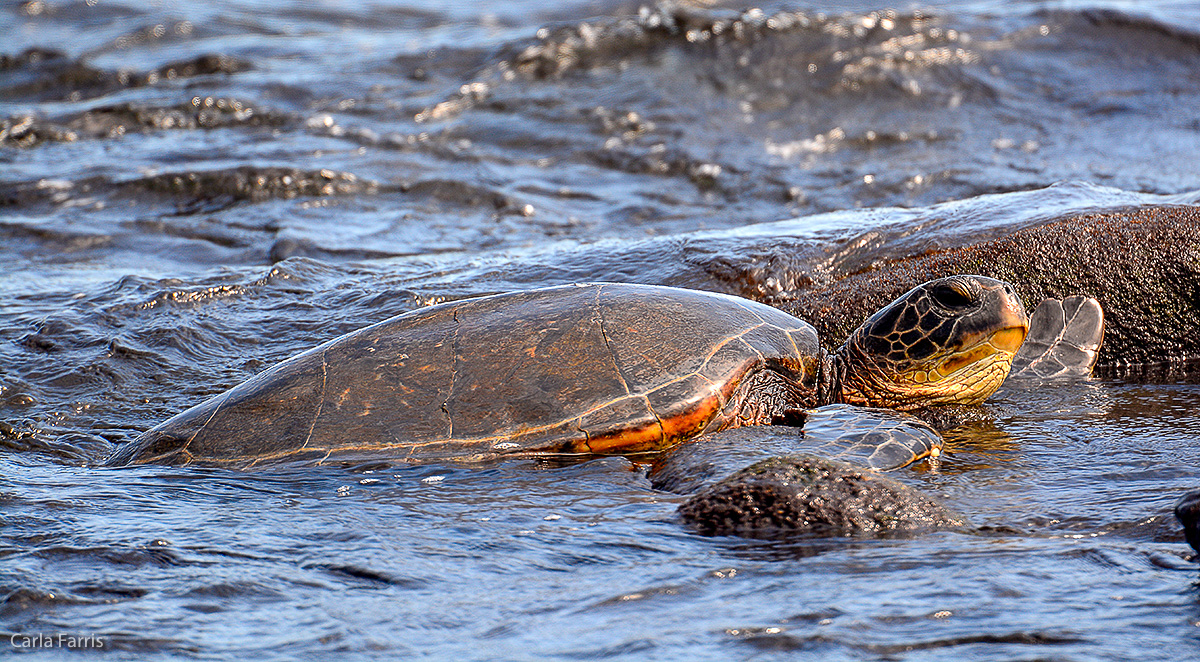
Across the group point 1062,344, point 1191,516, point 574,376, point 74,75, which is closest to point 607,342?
point 574,376

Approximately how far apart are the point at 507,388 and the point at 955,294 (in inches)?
69.4

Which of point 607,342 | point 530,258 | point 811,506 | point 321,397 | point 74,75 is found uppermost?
point 74,75

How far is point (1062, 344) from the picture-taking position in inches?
181

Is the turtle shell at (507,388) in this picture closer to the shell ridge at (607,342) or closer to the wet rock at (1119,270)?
the shell ridge at (607,342)

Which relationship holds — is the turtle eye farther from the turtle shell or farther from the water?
the turtle shell

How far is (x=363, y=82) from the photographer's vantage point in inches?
441

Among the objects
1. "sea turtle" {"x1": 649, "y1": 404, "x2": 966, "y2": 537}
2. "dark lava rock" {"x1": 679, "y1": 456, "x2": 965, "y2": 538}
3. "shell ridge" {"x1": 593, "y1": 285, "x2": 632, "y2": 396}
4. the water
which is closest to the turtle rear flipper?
the water

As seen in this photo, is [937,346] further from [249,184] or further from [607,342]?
[249,184]

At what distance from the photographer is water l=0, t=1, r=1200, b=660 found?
8.51 feet

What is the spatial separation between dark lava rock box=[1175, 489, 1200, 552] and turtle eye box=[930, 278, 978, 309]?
4.94 ft

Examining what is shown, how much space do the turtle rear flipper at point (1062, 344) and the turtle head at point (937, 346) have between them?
22 cm

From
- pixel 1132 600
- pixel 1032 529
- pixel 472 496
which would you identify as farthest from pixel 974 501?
pixel 472 496

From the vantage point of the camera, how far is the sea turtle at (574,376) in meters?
3.69

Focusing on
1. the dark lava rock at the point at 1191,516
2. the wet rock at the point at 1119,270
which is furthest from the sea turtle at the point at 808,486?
the wet rock at the point at 1119,270
